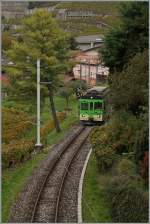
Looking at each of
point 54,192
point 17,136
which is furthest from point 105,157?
point 17,136

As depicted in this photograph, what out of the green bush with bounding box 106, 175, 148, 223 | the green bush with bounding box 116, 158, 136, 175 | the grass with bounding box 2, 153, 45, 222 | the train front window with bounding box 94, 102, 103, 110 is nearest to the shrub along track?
the grass with bounding box 2, 153, 45, 222

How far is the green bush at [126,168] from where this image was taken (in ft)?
71.4

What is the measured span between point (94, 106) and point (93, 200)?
20.0 m

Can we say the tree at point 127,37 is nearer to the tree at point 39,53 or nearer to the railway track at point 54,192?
the tree at point 39,53

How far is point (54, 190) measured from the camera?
80.9 feet

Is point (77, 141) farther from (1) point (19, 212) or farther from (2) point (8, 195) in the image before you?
(1) point (19, 212)

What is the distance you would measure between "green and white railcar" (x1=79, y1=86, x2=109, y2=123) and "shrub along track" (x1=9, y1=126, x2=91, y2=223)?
24.7 feet

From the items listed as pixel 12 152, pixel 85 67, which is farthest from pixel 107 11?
pixel 12 152

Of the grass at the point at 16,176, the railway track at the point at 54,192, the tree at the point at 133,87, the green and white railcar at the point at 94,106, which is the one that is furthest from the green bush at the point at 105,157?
the green and white railcar at the point at 94,106

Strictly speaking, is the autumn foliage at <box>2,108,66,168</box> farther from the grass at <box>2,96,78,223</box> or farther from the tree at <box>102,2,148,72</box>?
the tree at <box>102,2,148,72</box>

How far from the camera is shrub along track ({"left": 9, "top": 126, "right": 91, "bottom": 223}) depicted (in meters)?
21.1

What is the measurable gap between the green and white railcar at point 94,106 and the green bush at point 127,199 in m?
21.1

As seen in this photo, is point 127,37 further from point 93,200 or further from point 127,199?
point 127,199

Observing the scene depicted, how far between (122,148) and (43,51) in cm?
1712
